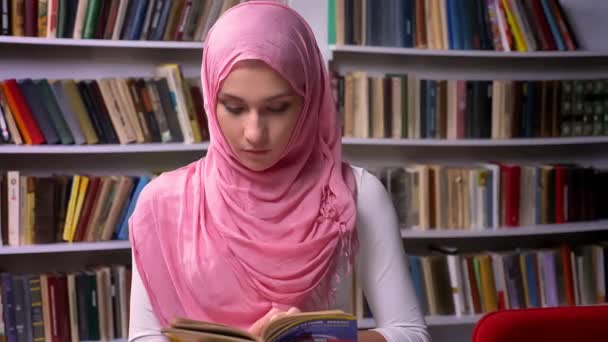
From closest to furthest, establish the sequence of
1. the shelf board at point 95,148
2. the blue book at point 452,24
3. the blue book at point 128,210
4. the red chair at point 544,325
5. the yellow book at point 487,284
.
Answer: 1. the red chair at point 544,325
2. the shelf board at point 95,148
3. the blue book at point 128,210
4. the blue book at point 452,24
5. the yellow book at point 487,284

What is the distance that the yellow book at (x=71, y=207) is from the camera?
296 cm

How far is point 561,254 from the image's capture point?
11.5 ft

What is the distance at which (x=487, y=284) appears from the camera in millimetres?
3422

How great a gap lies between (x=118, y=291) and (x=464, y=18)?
1.69 m

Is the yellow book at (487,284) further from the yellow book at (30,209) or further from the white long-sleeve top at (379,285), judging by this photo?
the white long-sleeve top at (379,285)

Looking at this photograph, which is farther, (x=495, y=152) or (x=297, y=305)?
(x=495, y=152)

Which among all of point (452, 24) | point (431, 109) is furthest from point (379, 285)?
point (452, 24)

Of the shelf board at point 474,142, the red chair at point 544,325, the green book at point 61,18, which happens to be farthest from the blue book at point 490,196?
the red chair at point 544,325

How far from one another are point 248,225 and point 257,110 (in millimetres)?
238

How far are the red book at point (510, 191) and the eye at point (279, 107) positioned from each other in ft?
6.88

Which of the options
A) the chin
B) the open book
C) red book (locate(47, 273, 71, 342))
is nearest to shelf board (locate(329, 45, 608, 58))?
red book (locate(47, 273, 71, 342))

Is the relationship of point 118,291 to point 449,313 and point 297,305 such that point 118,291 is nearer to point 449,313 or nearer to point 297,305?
point 449,313

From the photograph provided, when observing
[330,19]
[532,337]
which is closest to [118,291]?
[330,19]

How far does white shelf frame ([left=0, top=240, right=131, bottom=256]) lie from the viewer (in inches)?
114
